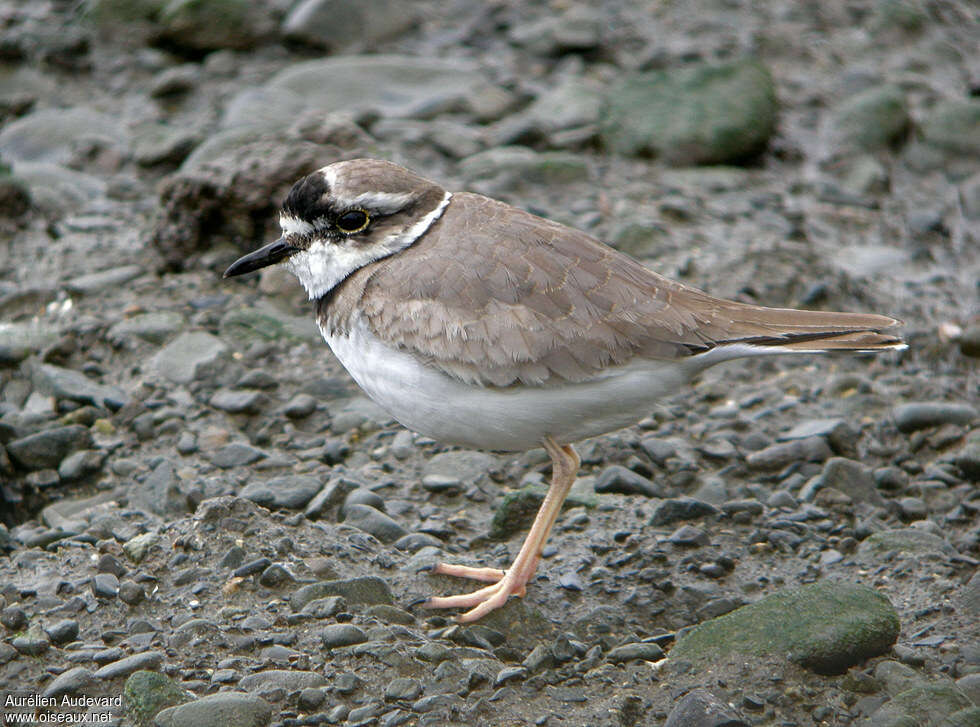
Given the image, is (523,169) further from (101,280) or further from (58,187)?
(58,187)

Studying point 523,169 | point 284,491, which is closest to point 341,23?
point 523,169

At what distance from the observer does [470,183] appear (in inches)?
342

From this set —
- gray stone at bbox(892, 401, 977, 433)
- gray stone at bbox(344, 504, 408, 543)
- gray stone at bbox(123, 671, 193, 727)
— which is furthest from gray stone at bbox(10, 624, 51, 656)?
gray stone at bbox(892, 401, 977, 433)

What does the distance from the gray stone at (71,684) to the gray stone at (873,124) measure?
7391 mm

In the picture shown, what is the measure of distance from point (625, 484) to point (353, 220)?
198 centimetres

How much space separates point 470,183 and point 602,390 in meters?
4.16

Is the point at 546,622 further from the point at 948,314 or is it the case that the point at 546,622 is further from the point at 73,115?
the point at 73,115

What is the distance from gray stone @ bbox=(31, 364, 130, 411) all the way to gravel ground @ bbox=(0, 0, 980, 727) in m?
0.02

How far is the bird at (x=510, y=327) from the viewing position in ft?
15.7

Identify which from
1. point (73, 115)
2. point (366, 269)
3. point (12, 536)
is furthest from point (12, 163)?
point (366, 269)

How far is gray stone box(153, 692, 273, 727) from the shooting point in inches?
163

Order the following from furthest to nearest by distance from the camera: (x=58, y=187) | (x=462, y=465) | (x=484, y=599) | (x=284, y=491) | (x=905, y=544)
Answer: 1. (x=58, y=187)
2. (x=462, y=465)
3. (x=284, y=491)
4. (x=905, y=544)
5. (x=484, y=599)

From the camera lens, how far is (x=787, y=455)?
629cm

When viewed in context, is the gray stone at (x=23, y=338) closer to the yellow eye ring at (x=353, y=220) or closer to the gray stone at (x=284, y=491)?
the gray stone at (x=284, y=491)
